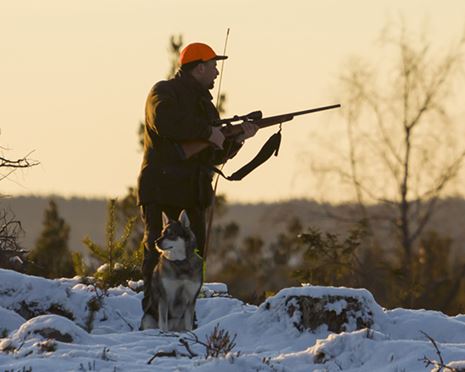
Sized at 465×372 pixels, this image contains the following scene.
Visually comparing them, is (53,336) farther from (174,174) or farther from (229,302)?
(229,302)

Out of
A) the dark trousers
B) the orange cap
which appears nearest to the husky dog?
the dark trousers

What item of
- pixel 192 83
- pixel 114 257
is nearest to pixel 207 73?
pixel 192 83

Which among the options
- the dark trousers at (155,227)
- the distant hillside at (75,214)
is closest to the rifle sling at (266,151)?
the dark trousers at (155,227)

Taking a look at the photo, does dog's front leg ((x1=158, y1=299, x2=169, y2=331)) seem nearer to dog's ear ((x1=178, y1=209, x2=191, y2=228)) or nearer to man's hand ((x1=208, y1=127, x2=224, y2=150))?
dog's ear ((x1=178, y1=209, x2=191, y2=228))

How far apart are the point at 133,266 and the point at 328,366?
660 cm

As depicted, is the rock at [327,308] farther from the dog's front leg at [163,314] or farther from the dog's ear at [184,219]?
the dog's ear at [184,219]

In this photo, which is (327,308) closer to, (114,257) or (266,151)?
(266,151)

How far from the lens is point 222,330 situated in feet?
33.5

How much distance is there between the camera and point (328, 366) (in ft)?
31.8

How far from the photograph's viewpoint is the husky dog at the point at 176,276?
11555 mm

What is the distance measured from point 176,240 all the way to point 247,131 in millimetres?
1339

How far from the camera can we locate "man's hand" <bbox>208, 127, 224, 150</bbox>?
11.8m

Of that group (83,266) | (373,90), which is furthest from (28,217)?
(83,266)

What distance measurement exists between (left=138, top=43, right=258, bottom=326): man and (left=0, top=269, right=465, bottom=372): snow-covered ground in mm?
943
